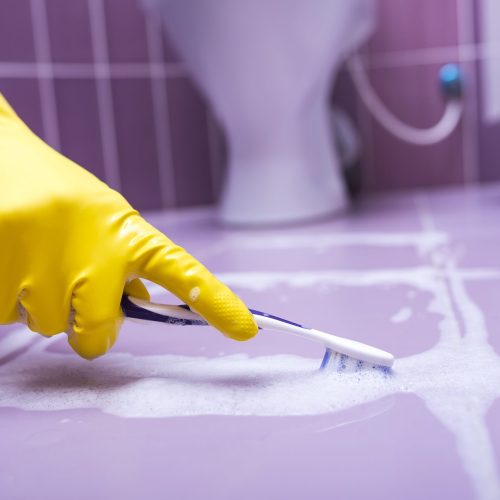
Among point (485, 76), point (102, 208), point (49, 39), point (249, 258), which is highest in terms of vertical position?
point (49, 39)

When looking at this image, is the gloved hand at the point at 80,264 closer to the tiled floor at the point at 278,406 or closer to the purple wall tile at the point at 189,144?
the tiled floor at the point at 278,406

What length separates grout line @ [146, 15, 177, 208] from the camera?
67.2 inches

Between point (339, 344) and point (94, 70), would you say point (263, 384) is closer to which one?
point (339, 344)

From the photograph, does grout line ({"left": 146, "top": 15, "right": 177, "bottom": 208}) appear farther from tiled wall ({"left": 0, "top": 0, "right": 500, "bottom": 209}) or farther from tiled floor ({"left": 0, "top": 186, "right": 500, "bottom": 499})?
tiled floor ({"left": 0, "top": 186, "right": 500, "bottom": 499})

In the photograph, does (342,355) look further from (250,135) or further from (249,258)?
(250,135)

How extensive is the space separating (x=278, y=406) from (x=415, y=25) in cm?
150

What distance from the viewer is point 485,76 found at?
1752 mm

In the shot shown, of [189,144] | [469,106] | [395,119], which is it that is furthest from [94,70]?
[469,106]

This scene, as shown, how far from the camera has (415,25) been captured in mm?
1745

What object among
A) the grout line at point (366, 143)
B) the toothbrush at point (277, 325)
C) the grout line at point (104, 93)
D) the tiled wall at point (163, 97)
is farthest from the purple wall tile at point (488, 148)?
the toothbrush at point (277, 325)

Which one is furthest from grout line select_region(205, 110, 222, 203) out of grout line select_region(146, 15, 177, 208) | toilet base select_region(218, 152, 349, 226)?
toilet base select_region(218, 152, 349, 226)

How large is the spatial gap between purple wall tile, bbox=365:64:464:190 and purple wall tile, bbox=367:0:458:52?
0.21 ft

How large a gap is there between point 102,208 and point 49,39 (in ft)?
3.86

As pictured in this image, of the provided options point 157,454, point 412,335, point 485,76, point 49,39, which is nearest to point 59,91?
point 49,39
